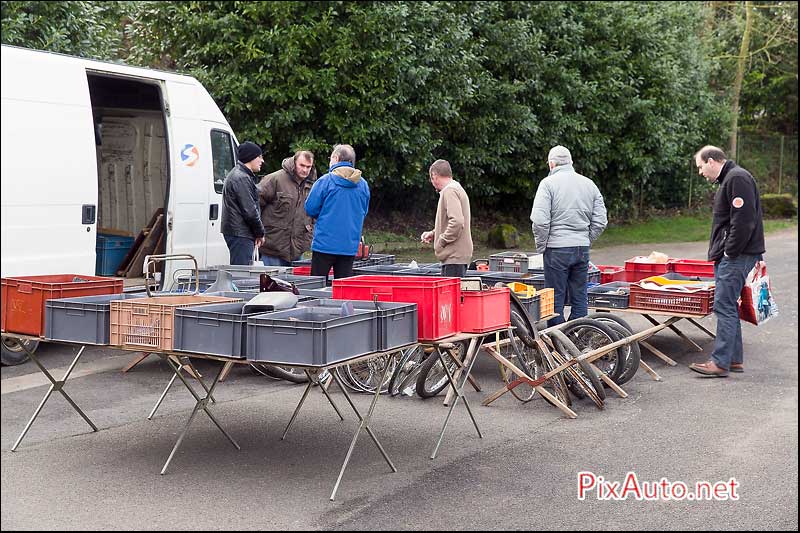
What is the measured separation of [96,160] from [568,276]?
15.5 ft

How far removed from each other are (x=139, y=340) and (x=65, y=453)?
1.23m

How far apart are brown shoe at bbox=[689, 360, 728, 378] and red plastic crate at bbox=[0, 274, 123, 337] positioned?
5.54 m

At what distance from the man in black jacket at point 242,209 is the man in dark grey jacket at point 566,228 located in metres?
2.96

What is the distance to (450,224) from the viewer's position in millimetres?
9570

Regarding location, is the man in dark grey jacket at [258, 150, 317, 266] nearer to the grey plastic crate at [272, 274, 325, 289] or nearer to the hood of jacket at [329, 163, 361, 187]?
the hood of jacket at [329, 163, 361, 187]

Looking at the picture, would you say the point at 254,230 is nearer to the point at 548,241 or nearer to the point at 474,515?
the point at 548,241

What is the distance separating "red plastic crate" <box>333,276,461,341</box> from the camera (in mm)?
6086

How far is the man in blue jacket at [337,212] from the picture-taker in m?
9.38

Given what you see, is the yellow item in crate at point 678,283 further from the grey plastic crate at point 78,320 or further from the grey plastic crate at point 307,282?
the grey plastic crate at point 78,320

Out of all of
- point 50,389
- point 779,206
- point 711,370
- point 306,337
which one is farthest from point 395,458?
point 779,206

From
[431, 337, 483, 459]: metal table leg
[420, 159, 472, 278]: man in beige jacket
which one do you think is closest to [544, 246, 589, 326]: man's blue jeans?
[420, 159, 472, 278]: man in beige jacket

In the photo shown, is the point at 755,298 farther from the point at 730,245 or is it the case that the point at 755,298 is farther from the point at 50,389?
the point at 50,389

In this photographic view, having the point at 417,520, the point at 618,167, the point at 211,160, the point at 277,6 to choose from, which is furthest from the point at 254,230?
the point at 618,167

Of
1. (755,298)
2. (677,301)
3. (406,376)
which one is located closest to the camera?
(406,376)
